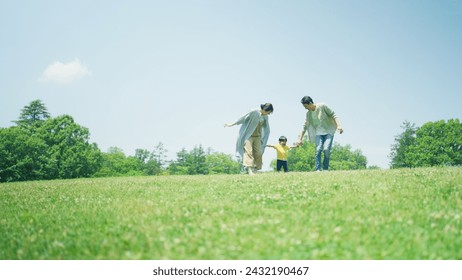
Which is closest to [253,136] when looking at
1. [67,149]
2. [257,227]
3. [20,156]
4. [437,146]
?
[257,227]

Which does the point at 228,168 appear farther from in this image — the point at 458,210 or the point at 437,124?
the point at 458,210

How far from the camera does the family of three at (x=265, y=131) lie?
1523cm

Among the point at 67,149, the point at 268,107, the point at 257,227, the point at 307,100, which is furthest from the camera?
the point at 67,149

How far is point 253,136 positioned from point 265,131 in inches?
30.1

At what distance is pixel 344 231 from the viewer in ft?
13.8

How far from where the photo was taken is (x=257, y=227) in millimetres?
4484

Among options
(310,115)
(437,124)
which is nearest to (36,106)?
(310,115)

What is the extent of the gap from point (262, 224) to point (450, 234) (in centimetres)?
256

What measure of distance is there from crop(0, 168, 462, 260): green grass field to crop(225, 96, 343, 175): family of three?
8221 mm

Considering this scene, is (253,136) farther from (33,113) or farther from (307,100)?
(33,113)

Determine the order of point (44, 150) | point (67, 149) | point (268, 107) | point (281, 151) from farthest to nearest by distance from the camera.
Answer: point (67, 149) < point (44, 150) < point (281, 151) < point (268, 107)

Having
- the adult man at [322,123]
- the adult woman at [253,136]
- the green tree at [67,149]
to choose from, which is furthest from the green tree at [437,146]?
the green tree at [67,149]

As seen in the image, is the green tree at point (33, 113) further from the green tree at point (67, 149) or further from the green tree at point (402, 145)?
the green tree at point (402, 145)

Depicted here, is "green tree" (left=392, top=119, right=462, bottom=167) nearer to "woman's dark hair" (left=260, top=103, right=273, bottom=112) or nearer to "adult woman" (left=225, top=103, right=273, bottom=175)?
"adult woman" (left=225, top=103, right=273, bottom=175)
